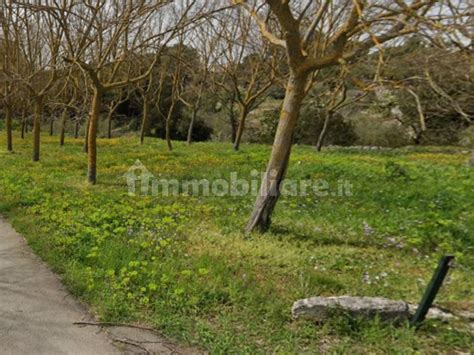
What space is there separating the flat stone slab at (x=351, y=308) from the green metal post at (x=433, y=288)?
98mm

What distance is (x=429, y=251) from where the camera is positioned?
513 centimetres

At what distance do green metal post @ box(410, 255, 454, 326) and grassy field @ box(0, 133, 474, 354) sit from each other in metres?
0.13

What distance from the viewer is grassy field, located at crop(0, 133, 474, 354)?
3.17 meters

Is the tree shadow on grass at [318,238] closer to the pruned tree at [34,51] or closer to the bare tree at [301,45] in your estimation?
the bare tree at [301,45]

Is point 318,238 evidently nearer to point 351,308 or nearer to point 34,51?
point 351,308

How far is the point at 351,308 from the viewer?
10.7 ft

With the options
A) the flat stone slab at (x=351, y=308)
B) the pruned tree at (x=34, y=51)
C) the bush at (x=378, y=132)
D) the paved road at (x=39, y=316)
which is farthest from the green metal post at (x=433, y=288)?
the bush at (x=378, y=132)

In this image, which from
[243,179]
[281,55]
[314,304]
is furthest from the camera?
[281,55]

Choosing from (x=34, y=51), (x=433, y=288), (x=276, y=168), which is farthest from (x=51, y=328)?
(x=34, y=51)

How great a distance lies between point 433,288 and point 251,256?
2317 millimetres

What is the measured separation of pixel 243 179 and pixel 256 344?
23.6 feet

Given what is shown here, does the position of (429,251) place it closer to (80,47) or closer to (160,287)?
(160,287)

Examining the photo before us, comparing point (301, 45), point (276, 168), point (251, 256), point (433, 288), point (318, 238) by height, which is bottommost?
point (251, 256)

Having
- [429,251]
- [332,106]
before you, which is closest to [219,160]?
[332,106]
